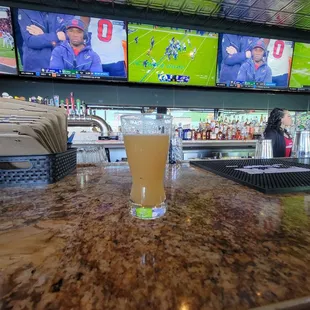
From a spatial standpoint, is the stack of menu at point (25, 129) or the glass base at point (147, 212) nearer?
the glass base at point (147, 212)

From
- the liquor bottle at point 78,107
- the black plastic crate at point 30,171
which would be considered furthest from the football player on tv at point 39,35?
the black plastic crate at point 30,171

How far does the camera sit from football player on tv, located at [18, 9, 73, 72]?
6.47 feet

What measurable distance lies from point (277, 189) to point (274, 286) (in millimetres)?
353

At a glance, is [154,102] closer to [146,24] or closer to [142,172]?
[146,24]

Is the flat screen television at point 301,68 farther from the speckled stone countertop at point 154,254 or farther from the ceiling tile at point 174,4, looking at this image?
the speckled stone countertop at point 154,254

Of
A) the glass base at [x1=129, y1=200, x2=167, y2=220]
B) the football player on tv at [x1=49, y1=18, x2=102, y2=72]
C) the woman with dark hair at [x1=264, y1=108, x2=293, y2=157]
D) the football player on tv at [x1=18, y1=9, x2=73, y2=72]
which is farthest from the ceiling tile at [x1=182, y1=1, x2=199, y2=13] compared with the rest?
the glass base at [x1=129, y1=200, x2=167, y2=220]

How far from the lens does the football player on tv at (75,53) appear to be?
207 centimetres

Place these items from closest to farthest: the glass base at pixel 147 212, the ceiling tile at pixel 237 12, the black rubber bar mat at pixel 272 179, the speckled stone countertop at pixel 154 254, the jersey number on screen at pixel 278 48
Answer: the speckled stone countertop at pixel 154 254 → the glass base at pixel 147 212 → the black rubber bar mat at pixel 272 179 → the ceiling tile at pixel 237 12 → the jersey number on screen at pixel 278 48

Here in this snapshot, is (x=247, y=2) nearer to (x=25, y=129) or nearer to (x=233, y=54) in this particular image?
(x=233, y=54)

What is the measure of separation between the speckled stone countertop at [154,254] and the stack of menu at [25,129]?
0.16 metres

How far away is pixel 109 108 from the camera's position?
2590 mm

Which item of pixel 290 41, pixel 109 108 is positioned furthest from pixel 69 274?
pixel 290 41

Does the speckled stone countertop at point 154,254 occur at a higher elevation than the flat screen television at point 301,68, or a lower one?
lower
